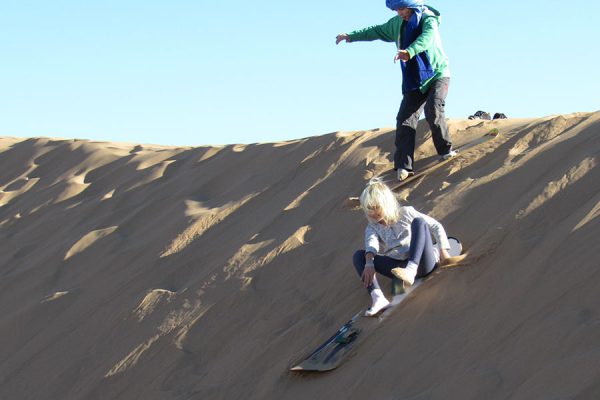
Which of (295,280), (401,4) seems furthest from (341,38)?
(295,280)

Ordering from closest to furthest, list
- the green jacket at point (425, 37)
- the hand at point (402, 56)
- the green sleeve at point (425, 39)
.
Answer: the hand at point (402, 56) → the green sleeve at point (425, 39) → the green jacket at point (425, 37)

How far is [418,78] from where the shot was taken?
21.7ft

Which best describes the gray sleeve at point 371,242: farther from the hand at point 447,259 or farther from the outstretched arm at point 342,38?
the outstretched arm at point 342,38

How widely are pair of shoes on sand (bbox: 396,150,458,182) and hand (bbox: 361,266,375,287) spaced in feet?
5.64

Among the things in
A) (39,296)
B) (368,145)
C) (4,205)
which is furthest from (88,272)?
(4,205)

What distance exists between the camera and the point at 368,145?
25.4 ft

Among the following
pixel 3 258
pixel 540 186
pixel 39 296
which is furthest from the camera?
pixel 3 258

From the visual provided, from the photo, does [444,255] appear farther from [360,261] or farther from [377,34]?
[377,34]

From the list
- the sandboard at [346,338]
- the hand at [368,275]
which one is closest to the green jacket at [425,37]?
the hand at [368,275]

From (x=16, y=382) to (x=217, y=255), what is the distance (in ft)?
5.21

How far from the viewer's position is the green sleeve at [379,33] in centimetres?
677

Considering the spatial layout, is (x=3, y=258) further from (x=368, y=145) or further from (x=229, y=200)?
(x=368, y=145)

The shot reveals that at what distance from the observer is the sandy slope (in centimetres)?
416

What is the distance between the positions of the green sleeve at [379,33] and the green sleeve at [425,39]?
27 centimetres
